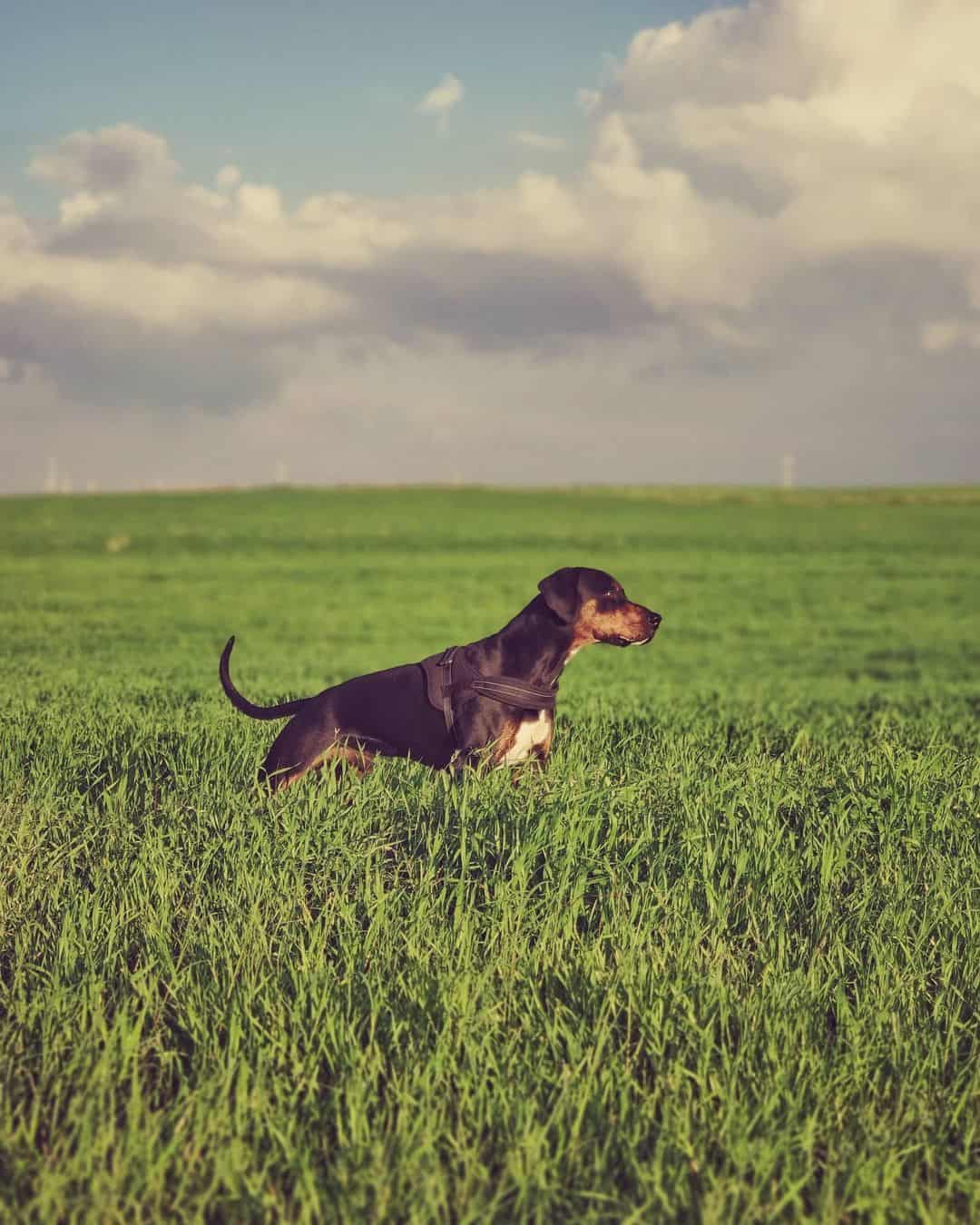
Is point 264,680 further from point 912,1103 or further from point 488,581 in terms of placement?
point 488,581

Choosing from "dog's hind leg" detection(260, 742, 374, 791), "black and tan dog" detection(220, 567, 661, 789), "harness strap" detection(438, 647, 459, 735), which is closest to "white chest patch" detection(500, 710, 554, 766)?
"black and tan dog" detection(220, 567, 661, 789)

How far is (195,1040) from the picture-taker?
3.79 meters

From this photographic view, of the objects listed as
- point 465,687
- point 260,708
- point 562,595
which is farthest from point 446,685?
point 260,708

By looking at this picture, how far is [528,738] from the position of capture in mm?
6379

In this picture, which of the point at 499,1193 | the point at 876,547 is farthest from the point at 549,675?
the point at 876,547

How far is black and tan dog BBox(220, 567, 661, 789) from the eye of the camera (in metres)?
6.23

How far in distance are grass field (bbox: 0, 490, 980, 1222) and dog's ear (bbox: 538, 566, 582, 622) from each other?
2.98ft

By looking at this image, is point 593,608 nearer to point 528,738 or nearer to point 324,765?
point 528,738

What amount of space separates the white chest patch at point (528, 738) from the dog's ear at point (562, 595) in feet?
1.86

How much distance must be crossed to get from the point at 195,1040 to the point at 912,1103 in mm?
2307

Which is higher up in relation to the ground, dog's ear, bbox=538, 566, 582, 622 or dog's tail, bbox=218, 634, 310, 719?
dog's ear, bbox=538, 566, 582, 622

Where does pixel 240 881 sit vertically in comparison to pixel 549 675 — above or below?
below

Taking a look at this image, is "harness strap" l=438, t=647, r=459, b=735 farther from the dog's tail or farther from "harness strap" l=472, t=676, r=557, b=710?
the dog's tail

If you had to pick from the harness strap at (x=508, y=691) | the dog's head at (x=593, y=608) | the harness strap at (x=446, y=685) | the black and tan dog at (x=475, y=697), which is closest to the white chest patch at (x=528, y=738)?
the black and tan dog at (x=475, y=697)
